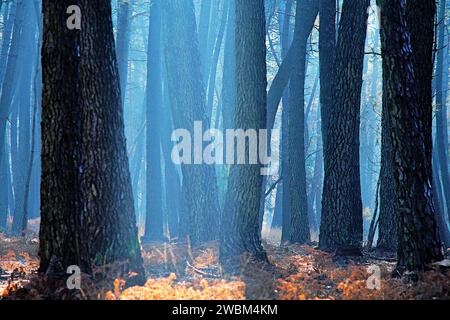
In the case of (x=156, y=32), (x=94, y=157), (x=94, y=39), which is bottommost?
(x=94, y=157)

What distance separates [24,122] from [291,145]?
1107cm

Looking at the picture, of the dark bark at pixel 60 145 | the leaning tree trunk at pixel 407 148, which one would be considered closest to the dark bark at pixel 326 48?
the leaning tree trunk at pixel 407 148

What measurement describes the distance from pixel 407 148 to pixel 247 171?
283cm

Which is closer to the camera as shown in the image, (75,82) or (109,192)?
(75,82)

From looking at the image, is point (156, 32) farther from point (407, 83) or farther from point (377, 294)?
point (377, 294)

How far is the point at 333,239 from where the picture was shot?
11219 mm

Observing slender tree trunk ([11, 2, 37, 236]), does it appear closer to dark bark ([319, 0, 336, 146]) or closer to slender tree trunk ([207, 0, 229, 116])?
slender tree trunk ([207, 0, 229, 116])

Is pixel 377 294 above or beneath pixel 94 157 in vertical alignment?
beneath

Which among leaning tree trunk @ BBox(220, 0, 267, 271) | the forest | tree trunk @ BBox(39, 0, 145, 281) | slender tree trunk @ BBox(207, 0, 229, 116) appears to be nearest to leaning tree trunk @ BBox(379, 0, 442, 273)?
the forest

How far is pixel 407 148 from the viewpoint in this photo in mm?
7535

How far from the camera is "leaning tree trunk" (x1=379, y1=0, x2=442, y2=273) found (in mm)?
7484

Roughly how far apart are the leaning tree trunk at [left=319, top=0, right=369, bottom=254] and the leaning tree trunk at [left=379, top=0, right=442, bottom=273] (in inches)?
126

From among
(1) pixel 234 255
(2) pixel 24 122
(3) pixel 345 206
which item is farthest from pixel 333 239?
(2) pixel 24 122

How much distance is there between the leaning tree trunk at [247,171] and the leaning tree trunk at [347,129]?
217 cm
